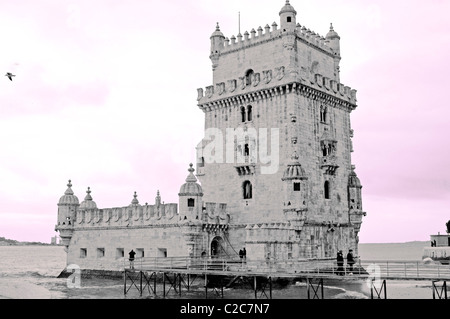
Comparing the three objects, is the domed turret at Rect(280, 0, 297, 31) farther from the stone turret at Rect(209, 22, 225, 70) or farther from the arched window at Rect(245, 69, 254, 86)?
the stone turret at Rect(209, 22, 225, 70)

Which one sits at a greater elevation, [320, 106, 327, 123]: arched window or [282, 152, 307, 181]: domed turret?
[320, 106, 327, 123]: arched window

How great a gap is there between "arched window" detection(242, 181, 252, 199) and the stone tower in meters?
0.08

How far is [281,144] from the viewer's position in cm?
4412

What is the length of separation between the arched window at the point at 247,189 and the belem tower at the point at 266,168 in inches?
3.2

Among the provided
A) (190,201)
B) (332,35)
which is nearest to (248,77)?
(332,35)

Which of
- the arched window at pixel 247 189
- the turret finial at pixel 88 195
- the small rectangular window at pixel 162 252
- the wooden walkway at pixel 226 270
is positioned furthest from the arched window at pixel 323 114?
the turret finial at pixel 88 195

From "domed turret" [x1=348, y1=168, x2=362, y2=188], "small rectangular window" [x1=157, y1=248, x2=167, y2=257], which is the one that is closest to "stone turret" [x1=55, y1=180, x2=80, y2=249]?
"small rectangular window" [x1=157, y1=248, x2=167, y2=257]

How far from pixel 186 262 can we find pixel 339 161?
620 inches

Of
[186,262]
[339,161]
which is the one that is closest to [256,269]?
[186,262]

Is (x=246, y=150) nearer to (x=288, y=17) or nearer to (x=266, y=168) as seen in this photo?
(x=266, y=168)

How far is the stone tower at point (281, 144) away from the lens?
42.8 metres

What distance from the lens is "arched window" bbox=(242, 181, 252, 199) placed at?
4584 centimetres
